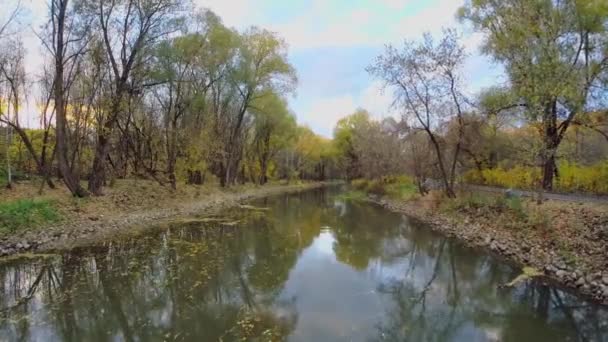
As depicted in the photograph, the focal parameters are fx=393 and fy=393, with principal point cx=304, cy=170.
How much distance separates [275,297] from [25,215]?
1099 cm

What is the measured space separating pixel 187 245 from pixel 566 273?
473 inches

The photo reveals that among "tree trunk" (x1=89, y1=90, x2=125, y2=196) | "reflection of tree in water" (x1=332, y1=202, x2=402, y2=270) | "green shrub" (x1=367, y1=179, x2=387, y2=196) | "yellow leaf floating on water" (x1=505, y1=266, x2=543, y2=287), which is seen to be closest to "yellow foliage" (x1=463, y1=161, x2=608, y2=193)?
"yellow leaf floating on water" (x1=505, y1=266, x2=543, y2=287)

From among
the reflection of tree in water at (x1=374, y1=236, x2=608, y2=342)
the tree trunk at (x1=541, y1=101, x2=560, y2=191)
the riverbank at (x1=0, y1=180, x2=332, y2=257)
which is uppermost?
the tree trunk at (x1=541, y1=101, x2=560, y2=191)

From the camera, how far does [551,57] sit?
497 inches

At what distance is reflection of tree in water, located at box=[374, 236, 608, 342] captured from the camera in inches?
296

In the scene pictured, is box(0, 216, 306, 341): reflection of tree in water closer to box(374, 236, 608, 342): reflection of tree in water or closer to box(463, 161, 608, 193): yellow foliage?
box(374, 236, 608, 342): reflection of tree in water

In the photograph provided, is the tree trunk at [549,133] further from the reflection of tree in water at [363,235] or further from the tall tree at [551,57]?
the reflection of tree in water at [363,235]

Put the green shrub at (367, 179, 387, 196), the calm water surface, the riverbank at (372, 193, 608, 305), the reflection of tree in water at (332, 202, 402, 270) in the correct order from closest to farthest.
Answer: the calm water surface, the riverbank at (372, 193, 608, 305), the reflection of tree in water at (332, 202, 402, 270), the green shrub at (367, 179, 387, 196)

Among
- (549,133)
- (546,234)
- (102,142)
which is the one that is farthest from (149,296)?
(549,133)

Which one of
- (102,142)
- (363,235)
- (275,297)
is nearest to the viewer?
(275,297)

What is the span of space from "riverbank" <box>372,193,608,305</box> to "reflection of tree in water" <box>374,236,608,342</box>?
2.90 ft

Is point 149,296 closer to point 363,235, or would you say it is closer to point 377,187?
point 363,235

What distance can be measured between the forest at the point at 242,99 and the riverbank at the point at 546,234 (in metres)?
2.09

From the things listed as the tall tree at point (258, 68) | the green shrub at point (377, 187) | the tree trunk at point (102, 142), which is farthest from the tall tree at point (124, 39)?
the green shrub at point (377, 187)
